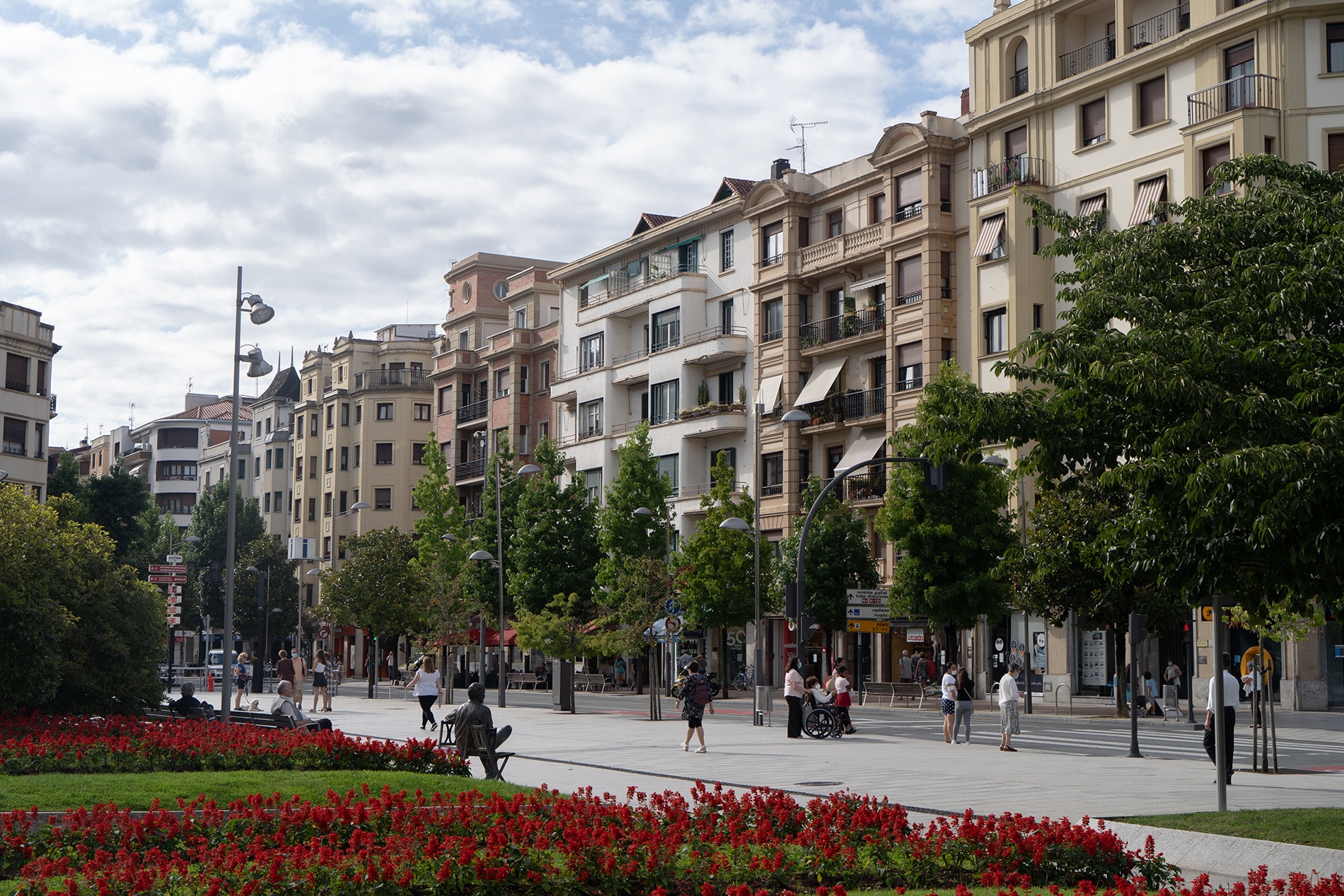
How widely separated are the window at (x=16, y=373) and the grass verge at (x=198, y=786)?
58.3 m

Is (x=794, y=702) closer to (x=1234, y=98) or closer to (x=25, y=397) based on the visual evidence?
(x=1234, y=98)

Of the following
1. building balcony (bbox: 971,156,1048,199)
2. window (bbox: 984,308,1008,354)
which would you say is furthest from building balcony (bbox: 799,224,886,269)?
window (bbox: 984,308,1008,354)

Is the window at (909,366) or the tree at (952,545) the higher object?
the window at (909,366)

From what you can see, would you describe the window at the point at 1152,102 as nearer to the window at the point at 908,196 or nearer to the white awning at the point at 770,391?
the window at the point at 908,196

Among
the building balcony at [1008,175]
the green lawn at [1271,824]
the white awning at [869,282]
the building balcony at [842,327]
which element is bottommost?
the green lawn at [1271,824]

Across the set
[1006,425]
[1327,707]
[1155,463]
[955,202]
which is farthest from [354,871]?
A: [955,202]

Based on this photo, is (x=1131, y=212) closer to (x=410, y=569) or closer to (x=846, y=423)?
(x=846, y=423)

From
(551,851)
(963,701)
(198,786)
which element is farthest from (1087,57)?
(551,851)

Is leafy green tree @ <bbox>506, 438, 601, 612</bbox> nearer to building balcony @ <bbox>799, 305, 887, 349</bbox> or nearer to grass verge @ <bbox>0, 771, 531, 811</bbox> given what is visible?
building balcony @ <bbox>799, 305, 887, 349</bbox>

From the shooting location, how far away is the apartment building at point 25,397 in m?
70.6

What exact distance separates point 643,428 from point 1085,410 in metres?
45.0

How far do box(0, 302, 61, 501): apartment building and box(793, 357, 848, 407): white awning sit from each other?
37017mm

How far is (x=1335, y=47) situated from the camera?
138 feet

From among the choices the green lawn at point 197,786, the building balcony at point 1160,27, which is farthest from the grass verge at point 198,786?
the building balcony at point 1160,27
